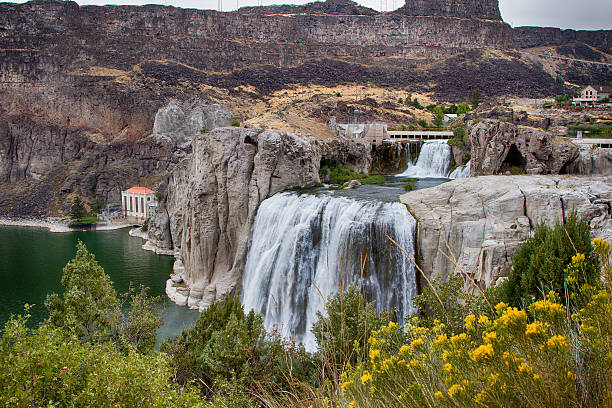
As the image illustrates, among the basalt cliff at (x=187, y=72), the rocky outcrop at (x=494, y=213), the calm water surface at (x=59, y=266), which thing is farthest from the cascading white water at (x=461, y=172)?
the basalt cliff at (x=187, y=72)

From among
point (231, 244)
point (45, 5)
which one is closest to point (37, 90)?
point (45, 5)

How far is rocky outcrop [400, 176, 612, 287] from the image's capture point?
39.9ft

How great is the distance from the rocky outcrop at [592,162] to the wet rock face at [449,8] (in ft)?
246

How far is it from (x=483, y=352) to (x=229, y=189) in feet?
71.1

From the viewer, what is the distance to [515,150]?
23.2m

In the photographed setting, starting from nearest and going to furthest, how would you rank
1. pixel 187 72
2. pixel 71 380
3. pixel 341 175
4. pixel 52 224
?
pixel 71 380, pixel 341 175, pixel 52 224, pixel 187 72

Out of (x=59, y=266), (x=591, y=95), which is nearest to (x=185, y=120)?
(x=59, y=266)

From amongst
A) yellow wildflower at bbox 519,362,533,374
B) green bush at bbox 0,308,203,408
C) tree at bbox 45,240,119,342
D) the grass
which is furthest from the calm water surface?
yellow wildflower at bbox 519,362,533,374

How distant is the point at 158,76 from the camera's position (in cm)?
7125

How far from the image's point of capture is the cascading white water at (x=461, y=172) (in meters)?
26.1

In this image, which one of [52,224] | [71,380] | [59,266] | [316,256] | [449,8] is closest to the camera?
[71,380]

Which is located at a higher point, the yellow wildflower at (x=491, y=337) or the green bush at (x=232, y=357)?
the yellow wildflower at (x=491, y=337)

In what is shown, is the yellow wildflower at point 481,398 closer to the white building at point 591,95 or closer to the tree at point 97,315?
the tree at point 97,315

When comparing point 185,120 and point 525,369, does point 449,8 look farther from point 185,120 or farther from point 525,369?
point 525,369
